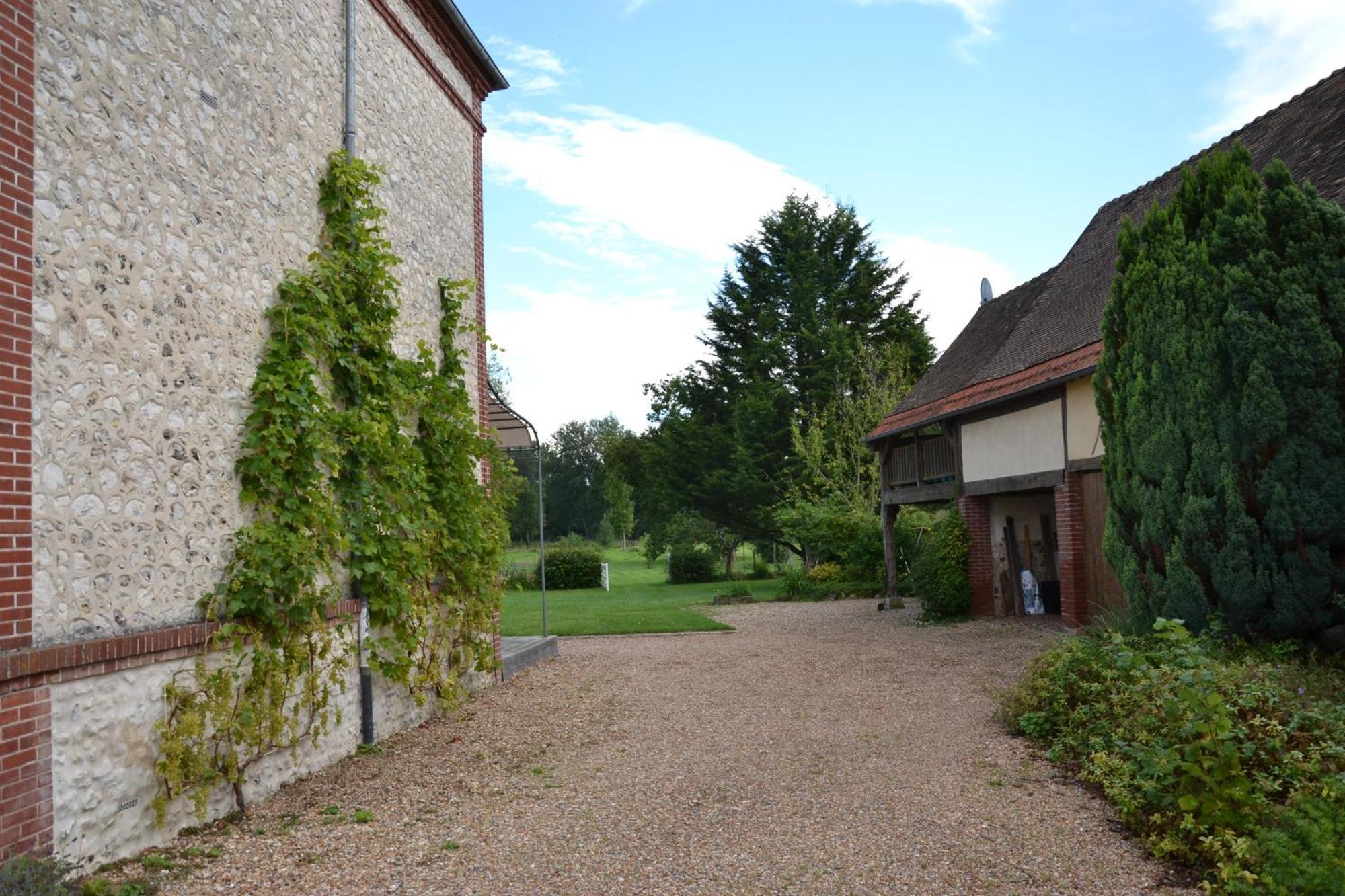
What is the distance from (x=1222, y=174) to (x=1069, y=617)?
6373mm

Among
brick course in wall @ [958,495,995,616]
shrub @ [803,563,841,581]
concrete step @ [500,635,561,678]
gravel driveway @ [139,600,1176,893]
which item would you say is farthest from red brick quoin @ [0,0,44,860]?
shrub @ [803,563,841,581]

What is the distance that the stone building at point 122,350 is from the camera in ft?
13.2

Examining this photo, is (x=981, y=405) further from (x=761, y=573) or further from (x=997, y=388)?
(x=761, y=573)

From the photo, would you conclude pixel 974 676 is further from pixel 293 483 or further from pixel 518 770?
pixel 293 483

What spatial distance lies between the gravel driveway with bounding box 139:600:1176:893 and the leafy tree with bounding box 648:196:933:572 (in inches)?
812

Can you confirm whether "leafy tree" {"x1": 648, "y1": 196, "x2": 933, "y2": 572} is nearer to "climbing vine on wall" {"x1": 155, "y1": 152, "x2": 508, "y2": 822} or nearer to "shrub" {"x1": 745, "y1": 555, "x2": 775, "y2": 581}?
"shrub" {"x1": 745, "y1": 555, "x2": 775, "y2": 581}

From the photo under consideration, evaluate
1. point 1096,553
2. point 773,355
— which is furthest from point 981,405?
point 773,355

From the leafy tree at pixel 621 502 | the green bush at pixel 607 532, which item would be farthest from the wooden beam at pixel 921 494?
the green bush at pixel 607 532

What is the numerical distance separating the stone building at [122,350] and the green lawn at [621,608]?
30.6ft

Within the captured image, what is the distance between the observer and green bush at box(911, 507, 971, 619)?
48.3ft

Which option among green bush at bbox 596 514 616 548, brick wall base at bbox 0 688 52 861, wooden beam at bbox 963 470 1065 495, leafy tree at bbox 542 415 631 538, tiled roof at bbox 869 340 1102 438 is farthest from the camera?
leafy tree at bbox 542 415 631 538

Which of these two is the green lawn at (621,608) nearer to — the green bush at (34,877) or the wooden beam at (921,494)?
the wooden beam at (921,494)

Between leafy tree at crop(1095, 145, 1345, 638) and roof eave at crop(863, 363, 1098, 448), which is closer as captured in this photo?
leafy tree at crop(1095, 145, 1345, 638)

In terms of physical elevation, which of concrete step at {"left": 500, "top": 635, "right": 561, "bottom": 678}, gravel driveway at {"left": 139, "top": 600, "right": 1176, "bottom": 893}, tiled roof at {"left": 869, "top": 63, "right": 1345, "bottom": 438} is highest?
tiled roof at {"left": 869, "top": 63, "right": 1345, "bottom": 438}
